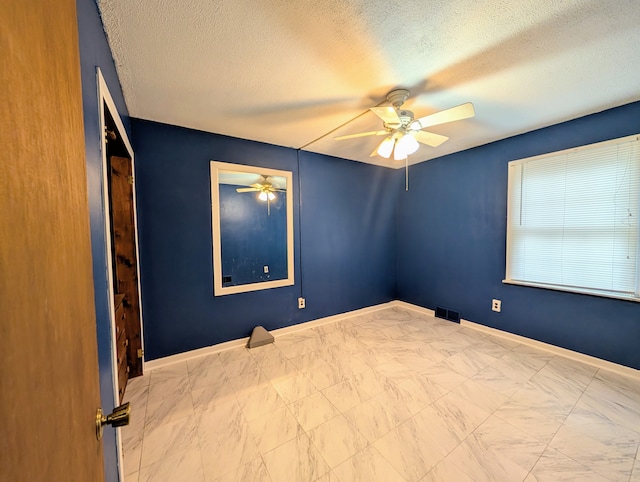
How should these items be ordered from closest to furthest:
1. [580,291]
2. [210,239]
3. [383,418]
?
[383,418]
[580,291]
[210,239]

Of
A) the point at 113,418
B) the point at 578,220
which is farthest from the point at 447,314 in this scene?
the point at 113,418

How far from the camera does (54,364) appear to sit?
401 millimetres

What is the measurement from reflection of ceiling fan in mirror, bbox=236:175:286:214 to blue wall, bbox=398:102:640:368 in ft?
7.02

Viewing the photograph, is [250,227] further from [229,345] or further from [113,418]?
[113,418]

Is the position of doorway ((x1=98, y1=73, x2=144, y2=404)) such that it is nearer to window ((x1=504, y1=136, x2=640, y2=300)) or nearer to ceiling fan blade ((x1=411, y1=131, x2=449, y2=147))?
ceiling fan blade ((x1=411, y1=131, x2=449, y2=147))

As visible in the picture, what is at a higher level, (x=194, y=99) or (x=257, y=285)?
(x=194, y=99)

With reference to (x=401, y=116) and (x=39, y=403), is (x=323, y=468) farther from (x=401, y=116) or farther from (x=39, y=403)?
(x=401, y=116)

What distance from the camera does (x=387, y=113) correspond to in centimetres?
168

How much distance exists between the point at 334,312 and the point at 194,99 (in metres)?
A: 2.82

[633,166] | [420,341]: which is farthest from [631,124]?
[420,341]

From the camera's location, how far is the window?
2045 millimetres

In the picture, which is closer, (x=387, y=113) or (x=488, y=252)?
(x=387, y=113)

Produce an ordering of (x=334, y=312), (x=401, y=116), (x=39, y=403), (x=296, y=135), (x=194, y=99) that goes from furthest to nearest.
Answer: (x=334, y=312) → (x=296, y=135) → (x=194, y=99) → (x=401, y=116) → (x=39, y=403)

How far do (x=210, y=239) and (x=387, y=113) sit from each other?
78.8 inches
